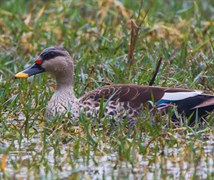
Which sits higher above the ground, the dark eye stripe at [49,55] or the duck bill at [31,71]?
the dark eye stripe at [49,55]

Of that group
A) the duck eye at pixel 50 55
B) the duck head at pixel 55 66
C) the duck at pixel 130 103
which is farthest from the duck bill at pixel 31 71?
the duck at pixel 130 103

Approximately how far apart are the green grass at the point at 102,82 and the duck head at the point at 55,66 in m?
0.22

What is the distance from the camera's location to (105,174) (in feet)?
21.9

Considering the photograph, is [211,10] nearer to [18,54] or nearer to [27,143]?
[18,54]

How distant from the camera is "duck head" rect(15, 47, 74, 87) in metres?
9.12

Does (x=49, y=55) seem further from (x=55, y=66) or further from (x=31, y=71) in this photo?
(x=31, y=71)

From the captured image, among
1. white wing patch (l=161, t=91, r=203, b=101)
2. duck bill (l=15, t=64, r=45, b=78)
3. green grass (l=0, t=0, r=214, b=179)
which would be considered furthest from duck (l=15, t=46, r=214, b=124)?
duck bill (l=15, t=64, r=45, b=78)

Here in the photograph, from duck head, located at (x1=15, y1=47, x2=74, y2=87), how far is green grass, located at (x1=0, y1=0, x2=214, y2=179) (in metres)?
0.22

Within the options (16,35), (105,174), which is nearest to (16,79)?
(16,35)

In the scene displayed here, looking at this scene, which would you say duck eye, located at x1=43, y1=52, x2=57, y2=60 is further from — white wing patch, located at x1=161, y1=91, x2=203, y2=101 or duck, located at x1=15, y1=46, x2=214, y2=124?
white wing patch, located at x1=161, y1=91, x2=203, y2=101

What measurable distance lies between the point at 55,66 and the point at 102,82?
1.78 ft

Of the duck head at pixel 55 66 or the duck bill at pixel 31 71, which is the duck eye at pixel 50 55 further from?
the duck bill at pixel 31 71

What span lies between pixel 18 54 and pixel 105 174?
4.62 metres

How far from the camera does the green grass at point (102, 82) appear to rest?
6.91 metres
